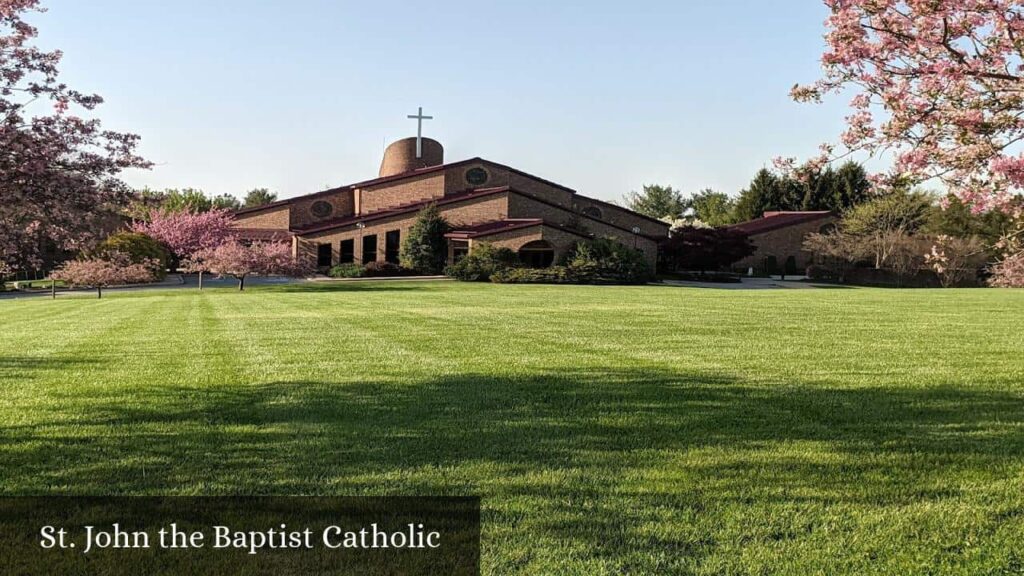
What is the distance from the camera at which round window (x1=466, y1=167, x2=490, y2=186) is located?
54062 millimetres

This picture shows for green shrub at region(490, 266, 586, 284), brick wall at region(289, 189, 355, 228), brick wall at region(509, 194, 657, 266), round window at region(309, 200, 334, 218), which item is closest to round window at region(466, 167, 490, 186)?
brick wall at region(509, 194, 657, 266)

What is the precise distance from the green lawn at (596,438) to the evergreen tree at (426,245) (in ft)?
113

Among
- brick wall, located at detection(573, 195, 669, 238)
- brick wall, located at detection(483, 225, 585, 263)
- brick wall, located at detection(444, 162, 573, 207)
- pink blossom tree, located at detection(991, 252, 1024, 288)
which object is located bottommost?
pink blossom tree, located at detection(991, 252, 1024, 288)

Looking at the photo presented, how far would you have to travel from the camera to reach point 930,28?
6.40 m

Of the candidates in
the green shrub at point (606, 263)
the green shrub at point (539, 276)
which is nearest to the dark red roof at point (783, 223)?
the green shrub at point (606, 263)

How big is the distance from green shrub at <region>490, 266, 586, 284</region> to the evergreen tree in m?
7.12

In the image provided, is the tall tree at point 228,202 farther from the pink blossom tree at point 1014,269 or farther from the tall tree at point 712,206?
the pink blossom tree at point 1014,269

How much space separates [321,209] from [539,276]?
2253 centimetres

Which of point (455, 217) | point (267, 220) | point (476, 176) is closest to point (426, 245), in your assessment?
point (455, 217)

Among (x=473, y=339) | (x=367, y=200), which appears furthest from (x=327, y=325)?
(x=367, y=200)

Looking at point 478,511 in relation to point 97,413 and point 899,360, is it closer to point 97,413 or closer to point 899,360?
point 97,413

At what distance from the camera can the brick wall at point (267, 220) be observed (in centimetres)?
5284

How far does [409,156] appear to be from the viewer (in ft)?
200

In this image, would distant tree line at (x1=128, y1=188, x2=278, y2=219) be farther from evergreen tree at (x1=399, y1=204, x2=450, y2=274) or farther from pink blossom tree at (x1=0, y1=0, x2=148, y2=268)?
evergreen tree at (x1=399, y1=204, x2=450, y2=274)
